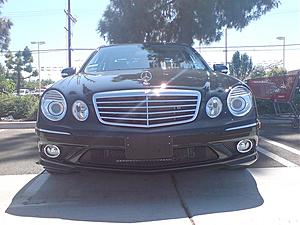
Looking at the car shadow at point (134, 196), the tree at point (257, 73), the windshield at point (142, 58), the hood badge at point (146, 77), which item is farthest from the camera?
the tree at point (257, 73)

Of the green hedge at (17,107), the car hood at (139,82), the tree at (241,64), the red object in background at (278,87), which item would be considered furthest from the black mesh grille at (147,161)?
the tree at (241,64)

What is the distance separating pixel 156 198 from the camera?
4145mm

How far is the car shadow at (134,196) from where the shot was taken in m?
3.76

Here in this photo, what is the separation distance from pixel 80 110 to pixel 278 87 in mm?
6730

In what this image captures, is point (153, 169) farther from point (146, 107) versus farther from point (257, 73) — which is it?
point (257, 73)

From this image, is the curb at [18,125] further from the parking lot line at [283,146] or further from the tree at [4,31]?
the tree at [4,31]

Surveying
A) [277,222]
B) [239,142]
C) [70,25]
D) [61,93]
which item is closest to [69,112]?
[61,93]

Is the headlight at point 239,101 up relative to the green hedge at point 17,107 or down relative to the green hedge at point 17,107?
up

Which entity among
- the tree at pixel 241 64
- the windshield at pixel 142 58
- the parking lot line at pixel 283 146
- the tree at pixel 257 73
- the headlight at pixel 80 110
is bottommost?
the parking lot line at pixel 283 146

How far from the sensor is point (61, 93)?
4113mm

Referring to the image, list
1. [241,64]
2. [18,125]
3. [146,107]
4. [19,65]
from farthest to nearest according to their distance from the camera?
1. [19,65]
2. [241,64]
3. [18,125]
4. [146,107]

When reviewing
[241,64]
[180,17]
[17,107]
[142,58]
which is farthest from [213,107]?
[241,64]

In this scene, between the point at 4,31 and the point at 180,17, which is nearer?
the point at 180,17

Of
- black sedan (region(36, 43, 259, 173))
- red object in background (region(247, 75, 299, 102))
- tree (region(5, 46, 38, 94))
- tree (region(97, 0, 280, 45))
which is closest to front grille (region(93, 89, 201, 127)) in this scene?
black sedan (region(36, 43, 259, 173))
